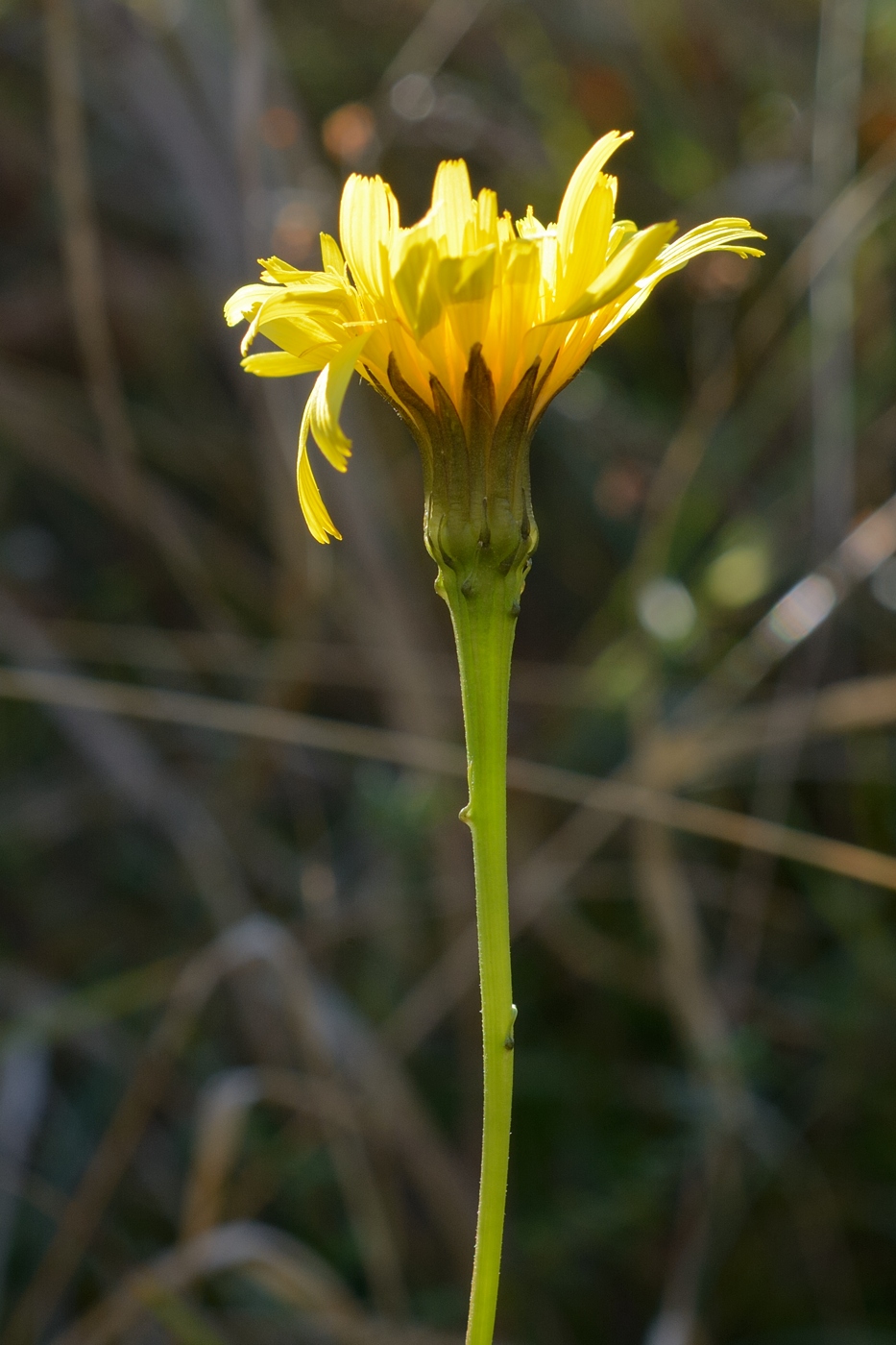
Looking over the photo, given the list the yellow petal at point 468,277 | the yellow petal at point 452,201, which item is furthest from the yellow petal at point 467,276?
the yellow petal at point 452,201

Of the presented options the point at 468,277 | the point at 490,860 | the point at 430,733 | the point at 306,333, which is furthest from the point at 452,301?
the point at 430,733

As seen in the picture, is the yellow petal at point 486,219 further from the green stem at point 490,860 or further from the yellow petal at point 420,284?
the green stem at point 490,860

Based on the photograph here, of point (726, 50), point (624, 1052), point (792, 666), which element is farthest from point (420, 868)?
point (726, 50)

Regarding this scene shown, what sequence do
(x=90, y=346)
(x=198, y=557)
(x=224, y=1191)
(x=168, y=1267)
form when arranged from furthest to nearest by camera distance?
(x=198, y=557) → (x=90, y=346) → (x=224, y=1191) → (x=168, y=1267)

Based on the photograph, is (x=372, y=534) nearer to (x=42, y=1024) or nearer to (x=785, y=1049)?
(x=42, y=1024)

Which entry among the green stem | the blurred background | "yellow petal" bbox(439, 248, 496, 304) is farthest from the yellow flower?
the blurred background
